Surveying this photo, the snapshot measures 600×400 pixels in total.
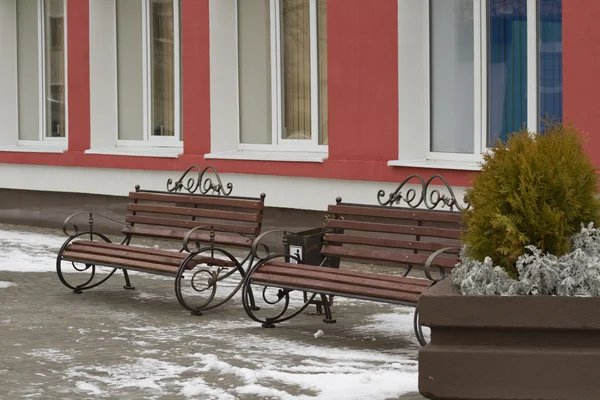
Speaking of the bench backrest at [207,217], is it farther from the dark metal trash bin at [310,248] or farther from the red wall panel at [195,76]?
the red wall panel at [195,76]

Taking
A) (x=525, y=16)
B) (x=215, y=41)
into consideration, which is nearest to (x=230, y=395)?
(x=525, y=16)

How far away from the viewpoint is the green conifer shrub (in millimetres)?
5234

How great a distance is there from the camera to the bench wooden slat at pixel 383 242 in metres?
8.56

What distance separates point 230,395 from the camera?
682cm

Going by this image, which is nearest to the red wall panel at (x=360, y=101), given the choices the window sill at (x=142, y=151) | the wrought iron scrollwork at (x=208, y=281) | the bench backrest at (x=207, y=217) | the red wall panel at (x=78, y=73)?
the window sill at (x=142, y=151)

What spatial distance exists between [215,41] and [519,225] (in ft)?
33.0

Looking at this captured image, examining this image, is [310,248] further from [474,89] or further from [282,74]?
[282,74]

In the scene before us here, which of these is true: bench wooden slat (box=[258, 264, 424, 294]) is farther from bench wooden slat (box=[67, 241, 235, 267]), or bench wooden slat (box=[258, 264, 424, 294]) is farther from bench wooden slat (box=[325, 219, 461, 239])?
bench wooden slat (box=[67, 241, 235, 267])

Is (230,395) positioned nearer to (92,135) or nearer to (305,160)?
(305,160)

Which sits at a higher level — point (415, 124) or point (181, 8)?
point (181, 8)

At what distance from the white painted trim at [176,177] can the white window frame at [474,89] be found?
404 mm

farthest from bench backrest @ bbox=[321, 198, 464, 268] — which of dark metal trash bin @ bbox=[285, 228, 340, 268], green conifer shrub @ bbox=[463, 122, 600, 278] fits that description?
green conifer shrub @ bbox=[463, 122, 600, 278]

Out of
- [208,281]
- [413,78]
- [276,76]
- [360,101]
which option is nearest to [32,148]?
[276,76]

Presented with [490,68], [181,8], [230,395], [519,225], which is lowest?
[230,395]
